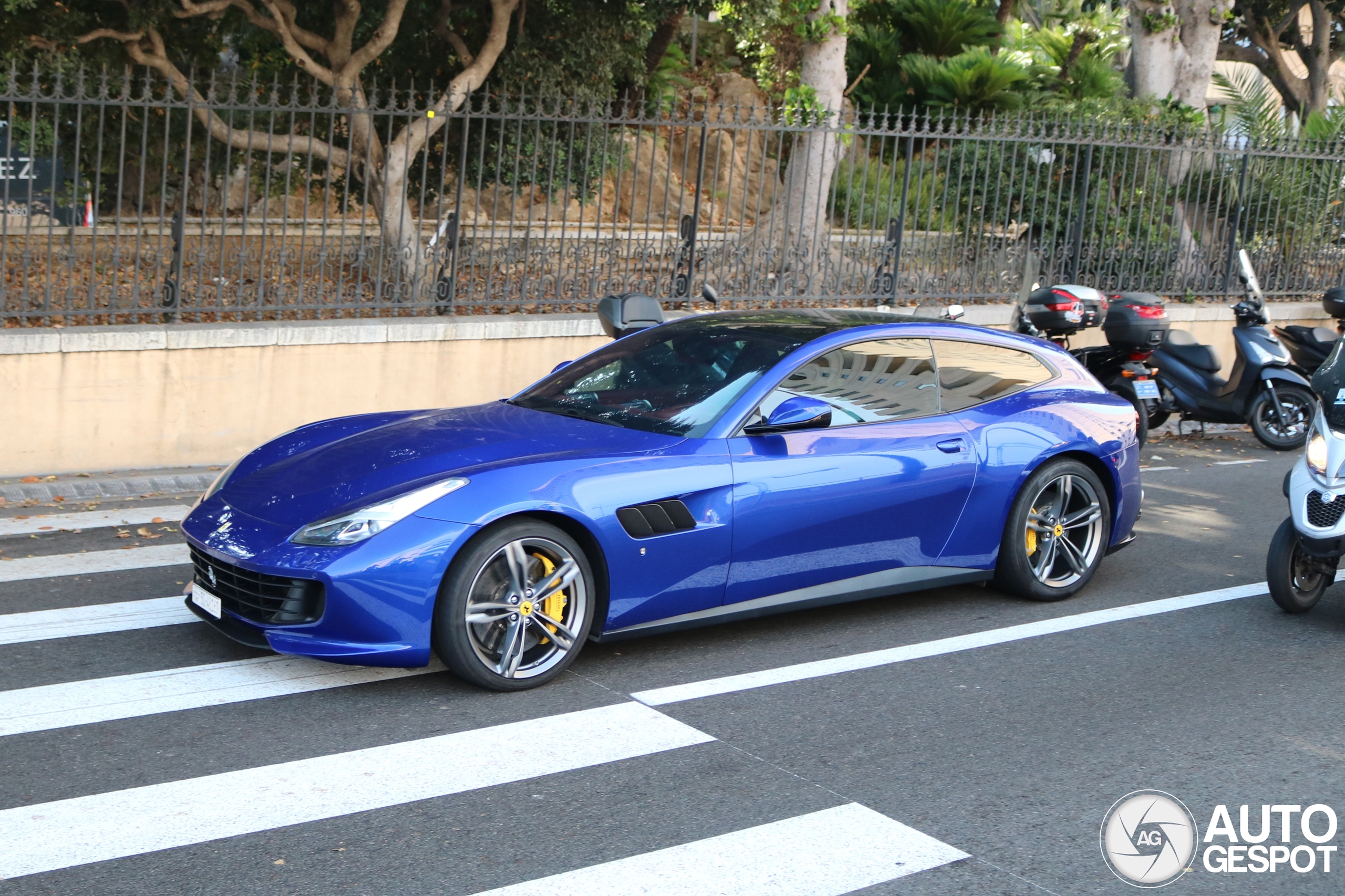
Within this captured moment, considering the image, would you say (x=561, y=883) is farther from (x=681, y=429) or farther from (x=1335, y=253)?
(x=1335, y=253)

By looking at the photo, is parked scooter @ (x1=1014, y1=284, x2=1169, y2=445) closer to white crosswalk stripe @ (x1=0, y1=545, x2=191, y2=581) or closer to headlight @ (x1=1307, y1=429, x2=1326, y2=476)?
headlight @ (x1=1307, y1=429, x2=1326, y2=476)

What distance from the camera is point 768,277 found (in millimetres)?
12125

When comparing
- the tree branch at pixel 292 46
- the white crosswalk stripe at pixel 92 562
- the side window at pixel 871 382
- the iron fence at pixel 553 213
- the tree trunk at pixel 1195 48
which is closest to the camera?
the side window at pixel 871 382

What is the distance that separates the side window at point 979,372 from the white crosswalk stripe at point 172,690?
2.74 m

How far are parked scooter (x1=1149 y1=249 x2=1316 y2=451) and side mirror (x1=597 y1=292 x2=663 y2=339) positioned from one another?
5.69 metres

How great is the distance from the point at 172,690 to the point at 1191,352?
33.3ft

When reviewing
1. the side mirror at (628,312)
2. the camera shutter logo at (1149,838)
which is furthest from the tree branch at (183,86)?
the camera shutter logo at (1149,838)

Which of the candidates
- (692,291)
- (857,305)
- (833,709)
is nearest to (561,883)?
(833,709)

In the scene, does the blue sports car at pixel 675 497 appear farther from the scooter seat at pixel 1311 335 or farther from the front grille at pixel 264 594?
the scooter seat at pixel 1311 335

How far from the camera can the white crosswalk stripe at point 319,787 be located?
3887mm

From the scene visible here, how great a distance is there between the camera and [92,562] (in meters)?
6.98

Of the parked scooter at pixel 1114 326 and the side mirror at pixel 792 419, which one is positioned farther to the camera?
the parked scooter at pixel 1114 326

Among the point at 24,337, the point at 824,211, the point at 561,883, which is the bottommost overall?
the point at 561,883

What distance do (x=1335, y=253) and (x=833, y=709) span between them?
46.9ft
